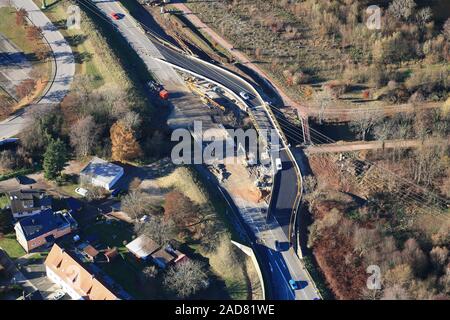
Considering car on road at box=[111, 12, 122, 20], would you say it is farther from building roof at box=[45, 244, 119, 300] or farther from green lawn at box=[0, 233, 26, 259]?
building roof at box=[45, 244, 119, 300]

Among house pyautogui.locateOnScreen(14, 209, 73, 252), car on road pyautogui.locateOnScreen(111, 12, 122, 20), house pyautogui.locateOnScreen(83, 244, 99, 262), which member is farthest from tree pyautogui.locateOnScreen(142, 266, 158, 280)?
car on road pyautogui.locateOnScreen(111, 12, 122, 20)

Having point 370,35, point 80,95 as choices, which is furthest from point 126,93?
point 370,35

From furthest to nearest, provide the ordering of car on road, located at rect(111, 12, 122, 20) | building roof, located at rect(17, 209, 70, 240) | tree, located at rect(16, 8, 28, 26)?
car on road, located at rect(111, 12, 122, 20)
tree, located at rect(16, 8, 28, 26)
building roof, located at rect(17, 209, 70, 240)

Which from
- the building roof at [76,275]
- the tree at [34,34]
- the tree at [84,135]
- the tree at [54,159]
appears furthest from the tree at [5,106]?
the building roof at [76,275]

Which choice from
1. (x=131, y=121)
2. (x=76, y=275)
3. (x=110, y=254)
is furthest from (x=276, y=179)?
(x=76, y=275)

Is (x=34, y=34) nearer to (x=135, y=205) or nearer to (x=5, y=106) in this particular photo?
(x=5, y=106)

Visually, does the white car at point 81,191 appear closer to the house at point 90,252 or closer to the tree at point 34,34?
the house at point 90,252
